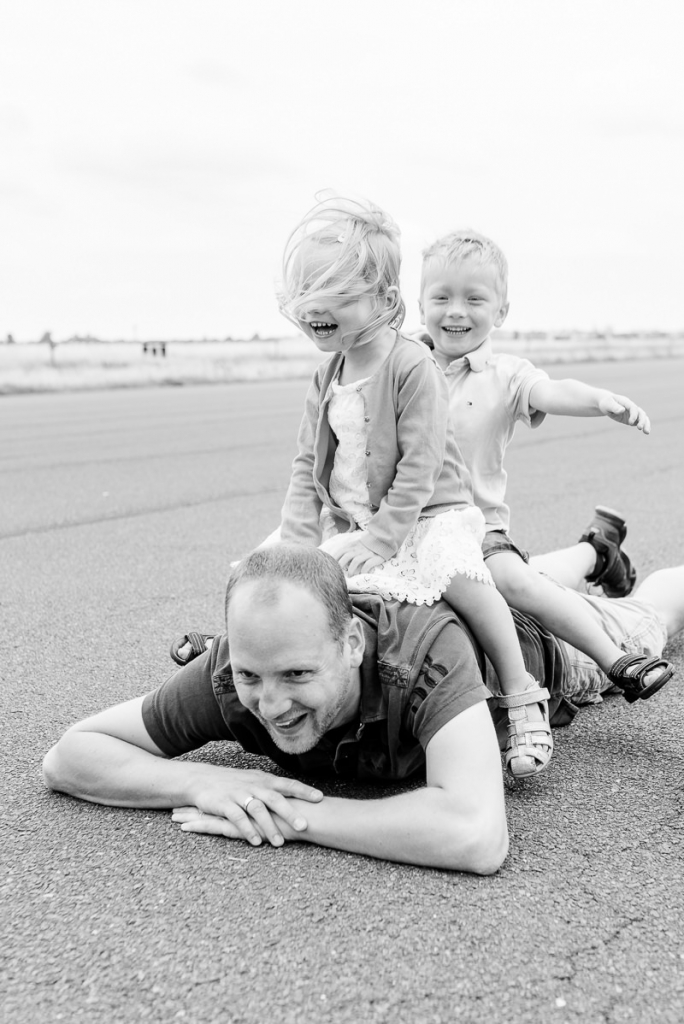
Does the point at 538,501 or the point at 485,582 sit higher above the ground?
the point at 485,582

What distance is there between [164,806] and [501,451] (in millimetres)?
1839

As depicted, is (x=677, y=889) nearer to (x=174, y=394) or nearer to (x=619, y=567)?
(x=619, y=567)

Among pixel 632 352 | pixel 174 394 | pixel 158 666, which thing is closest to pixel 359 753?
pixel 158 666

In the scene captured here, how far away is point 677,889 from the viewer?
225 cm

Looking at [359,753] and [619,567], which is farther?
[619,567]

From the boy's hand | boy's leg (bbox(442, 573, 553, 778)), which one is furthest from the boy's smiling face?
boy's leg (bbox(442, 573, 553, 778))

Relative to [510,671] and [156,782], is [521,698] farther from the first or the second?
[156,782]

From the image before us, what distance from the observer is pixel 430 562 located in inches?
114

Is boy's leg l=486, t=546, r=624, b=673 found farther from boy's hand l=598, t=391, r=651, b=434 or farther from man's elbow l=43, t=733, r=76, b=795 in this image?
man's elbow l=43, t=733, r=76, b=795

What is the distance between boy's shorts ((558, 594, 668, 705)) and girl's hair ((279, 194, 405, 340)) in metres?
→ 1.25

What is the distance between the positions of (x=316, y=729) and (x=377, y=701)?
0.19 metres

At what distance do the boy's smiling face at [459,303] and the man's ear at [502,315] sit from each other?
2 cm

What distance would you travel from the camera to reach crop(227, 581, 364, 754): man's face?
7.64ft

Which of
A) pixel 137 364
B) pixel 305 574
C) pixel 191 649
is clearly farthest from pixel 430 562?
pixel 137 364
